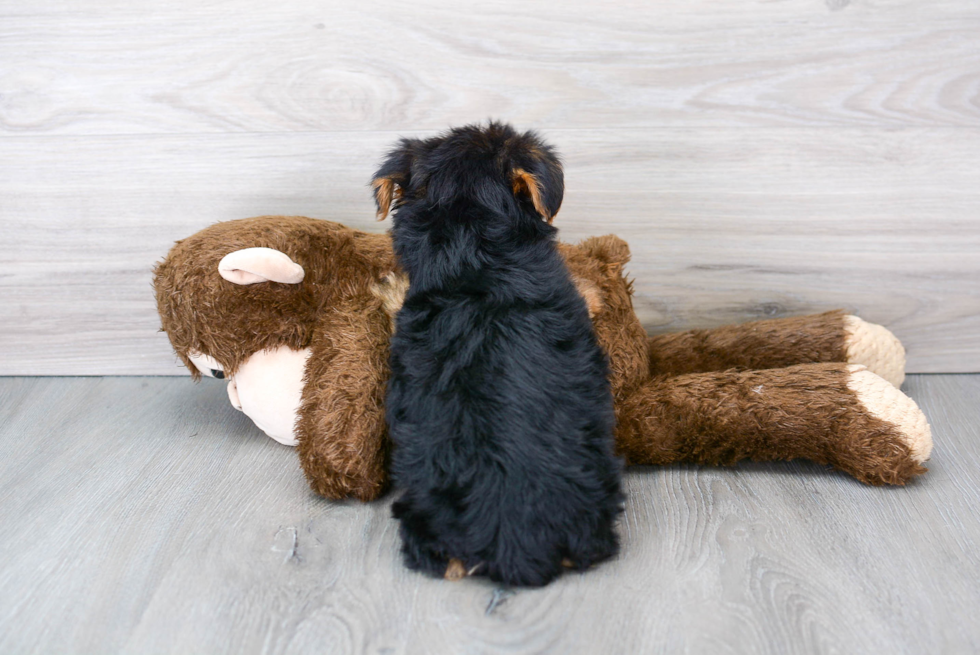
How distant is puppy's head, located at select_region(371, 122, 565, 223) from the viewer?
1227 millimetres

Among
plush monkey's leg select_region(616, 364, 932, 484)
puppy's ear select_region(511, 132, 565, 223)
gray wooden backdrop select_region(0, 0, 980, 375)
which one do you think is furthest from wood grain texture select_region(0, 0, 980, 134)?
plush monkey's leg select_region(616, 364, 932, 484)

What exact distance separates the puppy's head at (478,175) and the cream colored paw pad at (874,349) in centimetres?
82

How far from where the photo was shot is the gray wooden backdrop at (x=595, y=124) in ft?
5.39

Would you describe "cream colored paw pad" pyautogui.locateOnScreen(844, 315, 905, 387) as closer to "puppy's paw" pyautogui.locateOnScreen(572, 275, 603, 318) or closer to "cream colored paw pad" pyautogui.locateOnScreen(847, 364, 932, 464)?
"cream colored paw pad" pyautogui.locateOnScreen(847, 364, 932, 464)

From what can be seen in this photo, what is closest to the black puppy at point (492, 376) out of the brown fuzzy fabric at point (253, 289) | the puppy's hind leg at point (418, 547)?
the puppy's hind leg at point (418, 547)

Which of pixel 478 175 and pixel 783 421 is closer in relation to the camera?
pixel 478 175

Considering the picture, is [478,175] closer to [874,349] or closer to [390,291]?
[390,291]

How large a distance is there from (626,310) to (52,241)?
148 centimetres

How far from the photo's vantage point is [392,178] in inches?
50.1

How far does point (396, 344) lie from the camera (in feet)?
4.14

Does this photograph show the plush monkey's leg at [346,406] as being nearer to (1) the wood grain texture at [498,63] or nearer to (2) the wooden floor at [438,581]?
(2) the wooden floor at [438,581]

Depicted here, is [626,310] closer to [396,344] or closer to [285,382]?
[396,344]

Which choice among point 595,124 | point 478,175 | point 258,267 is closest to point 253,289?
point 258,267

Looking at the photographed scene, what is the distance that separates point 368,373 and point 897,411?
3.29ft
